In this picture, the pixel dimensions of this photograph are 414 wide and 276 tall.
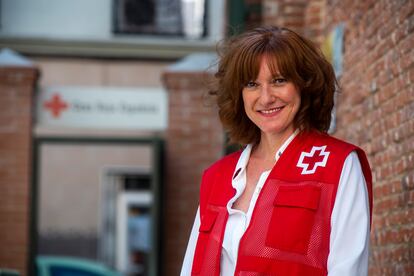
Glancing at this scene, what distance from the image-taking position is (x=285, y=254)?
3.01 metres

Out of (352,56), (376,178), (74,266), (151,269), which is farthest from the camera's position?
(74,266)

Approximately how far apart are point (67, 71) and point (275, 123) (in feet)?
34.4

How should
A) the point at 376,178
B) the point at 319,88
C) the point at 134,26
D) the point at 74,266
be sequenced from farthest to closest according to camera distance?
the point at 134,26
the point at 74,266
the point at 376,178
the point at 319,88

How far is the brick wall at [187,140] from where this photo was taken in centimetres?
1072

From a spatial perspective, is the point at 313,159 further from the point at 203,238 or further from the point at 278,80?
the point at 203,238

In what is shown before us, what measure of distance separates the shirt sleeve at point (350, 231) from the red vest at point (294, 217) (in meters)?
0.03

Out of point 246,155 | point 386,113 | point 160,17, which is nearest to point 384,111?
point 386,113

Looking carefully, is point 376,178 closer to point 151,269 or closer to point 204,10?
point 151,269

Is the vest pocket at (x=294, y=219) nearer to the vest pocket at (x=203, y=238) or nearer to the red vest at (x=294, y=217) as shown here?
the red vest at (x=294, y=217)

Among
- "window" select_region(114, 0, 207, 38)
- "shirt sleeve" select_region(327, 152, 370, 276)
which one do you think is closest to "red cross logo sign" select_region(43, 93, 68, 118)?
"window" select_region(114, 0, 207, 38)

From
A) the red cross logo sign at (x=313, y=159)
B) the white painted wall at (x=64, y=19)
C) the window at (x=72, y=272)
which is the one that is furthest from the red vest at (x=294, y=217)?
the white painted wall at (x=64, y=19)

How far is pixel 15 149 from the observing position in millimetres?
10633

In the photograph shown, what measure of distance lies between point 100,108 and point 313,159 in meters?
7.56

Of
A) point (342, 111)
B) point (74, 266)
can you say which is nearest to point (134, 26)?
point (74, 266)
